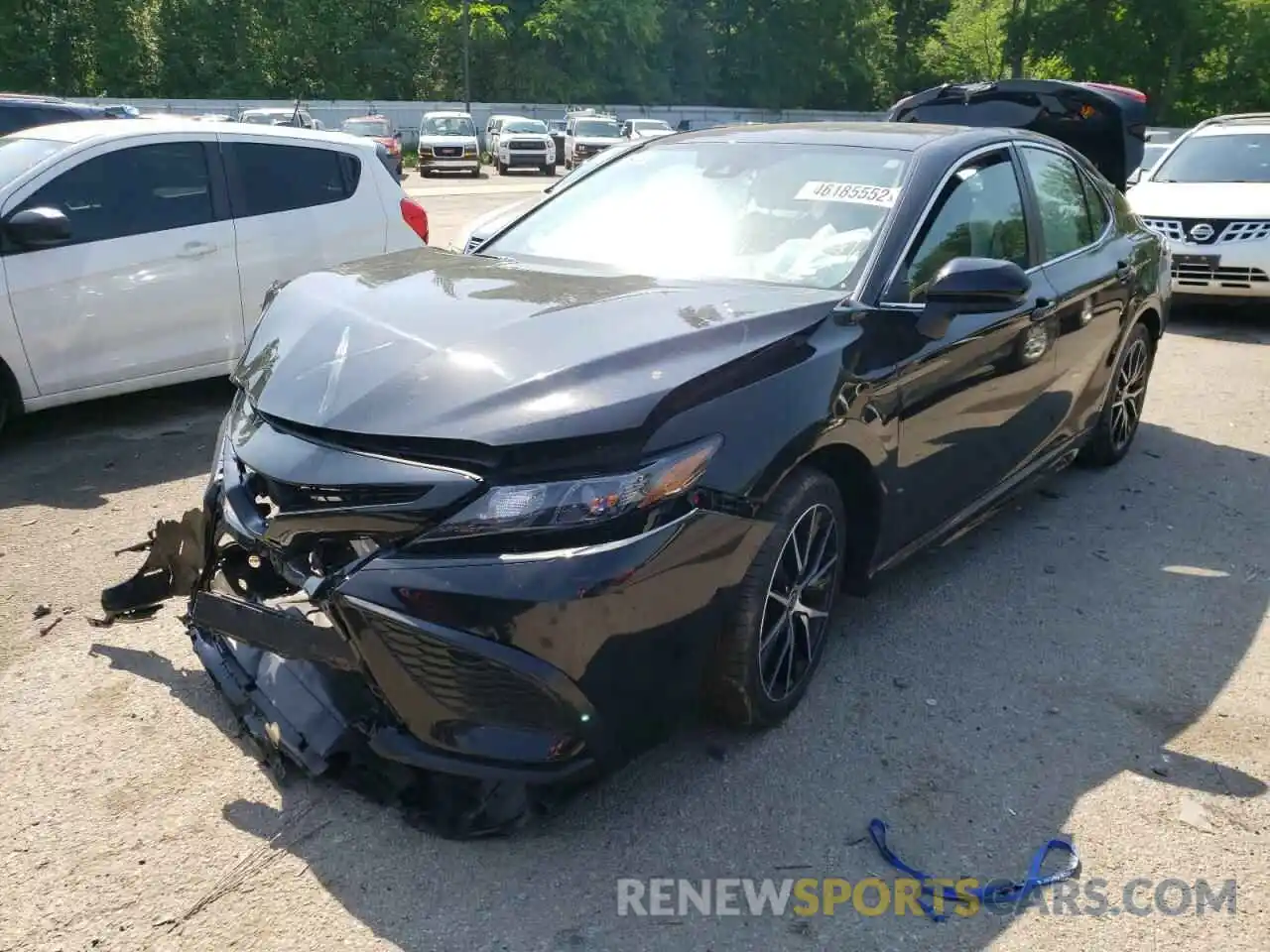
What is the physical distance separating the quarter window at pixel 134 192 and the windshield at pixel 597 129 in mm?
28171

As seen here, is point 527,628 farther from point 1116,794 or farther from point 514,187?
point 514,187

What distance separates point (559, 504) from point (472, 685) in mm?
455

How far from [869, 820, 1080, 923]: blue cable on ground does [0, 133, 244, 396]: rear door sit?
186 inches

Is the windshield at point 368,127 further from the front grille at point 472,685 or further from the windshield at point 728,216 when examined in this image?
the front grille at point 472,685

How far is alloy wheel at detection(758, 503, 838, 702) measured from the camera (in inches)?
123

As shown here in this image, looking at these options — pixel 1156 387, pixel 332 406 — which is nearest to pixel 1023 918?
pixel 332 406

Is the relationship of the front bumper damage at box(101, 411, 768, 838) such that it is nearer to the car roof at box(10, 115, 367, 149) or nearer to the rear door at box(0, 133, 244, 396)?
the rear door at box(0, 133, 244, 396)

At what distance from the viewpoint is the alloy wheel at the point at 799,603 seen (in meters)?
3.12

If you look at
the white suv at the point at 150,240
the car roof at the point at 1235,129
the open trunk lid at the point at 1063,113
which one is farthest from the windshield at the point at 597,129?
the white suv at the point at 150,240

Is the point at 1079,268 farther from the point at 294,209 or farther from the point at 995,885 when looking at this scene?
the point at 294,209

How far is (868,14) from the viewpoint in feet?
204

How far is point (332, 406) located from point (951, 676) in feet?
7.23

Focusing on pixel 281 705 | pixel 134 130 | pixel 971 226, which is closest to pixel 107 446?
pixel 134 130

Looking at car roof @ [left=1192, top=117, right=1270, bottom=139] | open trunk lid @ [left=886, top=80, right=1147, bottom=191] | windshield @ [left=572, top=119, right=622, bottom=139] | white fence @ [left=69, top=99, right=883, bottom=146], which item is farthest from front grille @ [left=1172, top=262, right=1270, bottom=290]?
white fence @ [left=69, top=99, right=883, bottom=146]
